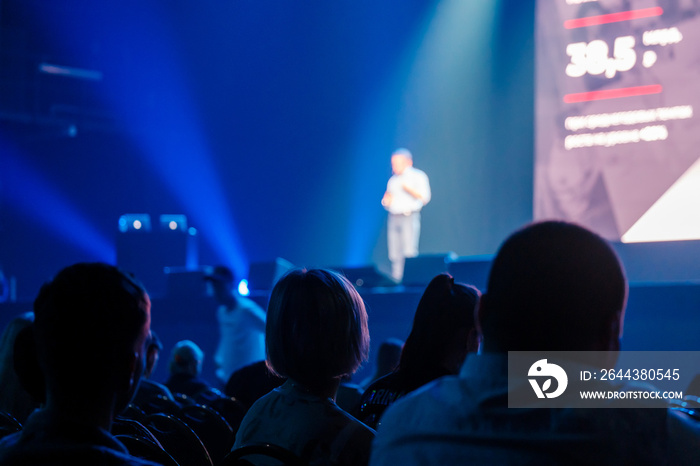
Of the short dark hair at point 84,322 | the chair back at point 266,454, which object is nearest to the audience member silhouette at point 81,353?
the short dark hair at point 84,322

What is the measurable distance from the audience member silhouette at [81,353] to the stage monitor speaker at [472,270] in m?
5.06

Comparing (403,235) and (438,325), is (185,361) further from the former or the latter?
(403,235)

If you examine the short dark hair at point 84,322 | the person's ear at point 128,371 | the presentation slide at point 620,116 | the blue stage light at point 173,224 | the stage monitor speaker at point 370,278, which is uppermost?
the presentation slide at point 620,116

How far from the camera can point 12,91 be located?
963 cm

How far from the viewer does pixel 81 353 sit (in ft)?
3.63

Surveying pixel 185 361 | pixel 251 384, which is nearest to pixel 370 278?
pixel 185 361

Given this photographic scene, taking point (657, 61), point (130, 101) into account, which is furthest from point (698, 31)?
point (130, 101)

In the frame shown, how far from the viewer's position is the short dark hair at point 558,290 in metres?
1.00

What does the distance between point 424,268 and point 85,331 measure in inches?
227

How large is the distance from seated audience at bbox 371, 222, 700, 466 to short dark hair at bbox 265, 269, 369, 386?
1.95 ft

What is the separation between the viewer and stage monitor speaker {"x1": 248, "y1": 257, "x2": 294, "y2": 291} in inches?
295

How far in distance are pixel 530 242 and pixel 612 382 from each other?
219 mm

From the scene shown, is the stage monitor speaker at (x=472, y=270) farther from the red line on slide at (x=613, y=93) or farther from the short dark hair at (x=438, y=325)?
the short dark hair at (x=438, y=325)

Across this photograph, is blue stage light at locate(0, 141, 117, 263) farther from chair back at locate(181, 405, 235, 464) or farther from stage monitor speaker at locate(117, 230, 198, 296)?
chair back at locate(181, 405, 235, 464)
